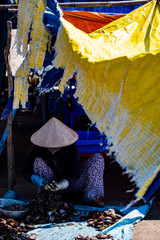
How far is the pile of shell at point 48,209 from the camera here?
3375mm

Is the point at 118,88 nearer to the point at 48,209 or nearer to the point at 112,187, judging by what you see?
the point at 48,209

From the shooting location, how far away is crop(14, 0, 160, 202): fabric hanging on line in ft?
5.79

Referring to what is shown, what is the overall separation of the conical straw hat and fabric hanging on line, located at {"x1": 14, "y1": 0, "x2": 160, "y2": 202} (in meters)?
0.76

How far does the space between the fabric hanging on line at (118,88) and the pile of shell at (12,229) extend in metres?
1.43

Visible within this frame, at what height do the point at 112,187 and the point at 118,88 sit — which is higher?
the point at 118,88

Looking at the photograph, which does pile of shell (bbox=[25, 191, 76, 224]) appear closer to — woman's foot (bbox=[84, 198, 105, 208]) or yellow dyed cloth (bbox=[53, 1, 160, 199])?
woman's foot (bbox=[84, 198, 105, 208])

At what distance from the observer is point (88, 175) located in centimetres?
369

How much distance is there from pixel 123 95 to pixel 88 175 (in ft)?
6.10

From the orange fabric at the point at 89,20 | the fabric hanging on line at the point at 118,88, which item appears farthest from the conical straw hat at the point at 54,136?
the orange fabric at the point at 89,20

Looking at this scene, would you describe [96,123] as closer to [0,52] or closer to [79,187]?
[79,187]

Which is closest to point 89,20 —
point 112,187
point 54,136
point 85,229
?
point 54,136

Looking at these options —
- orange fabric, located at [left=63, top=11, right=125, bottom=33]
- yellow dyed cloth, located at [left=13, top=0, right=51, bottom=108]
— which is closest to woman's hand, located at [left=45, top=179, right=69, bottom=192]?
yellow dyed cloth, located at [left=13, top=0, right=51, bottom=108]

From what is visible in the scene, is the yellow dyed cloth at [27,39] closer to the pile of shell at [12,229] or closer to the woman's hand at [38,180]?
the woman's hand at [38,180]

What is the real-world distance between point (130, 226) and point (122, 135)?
4.99ft
